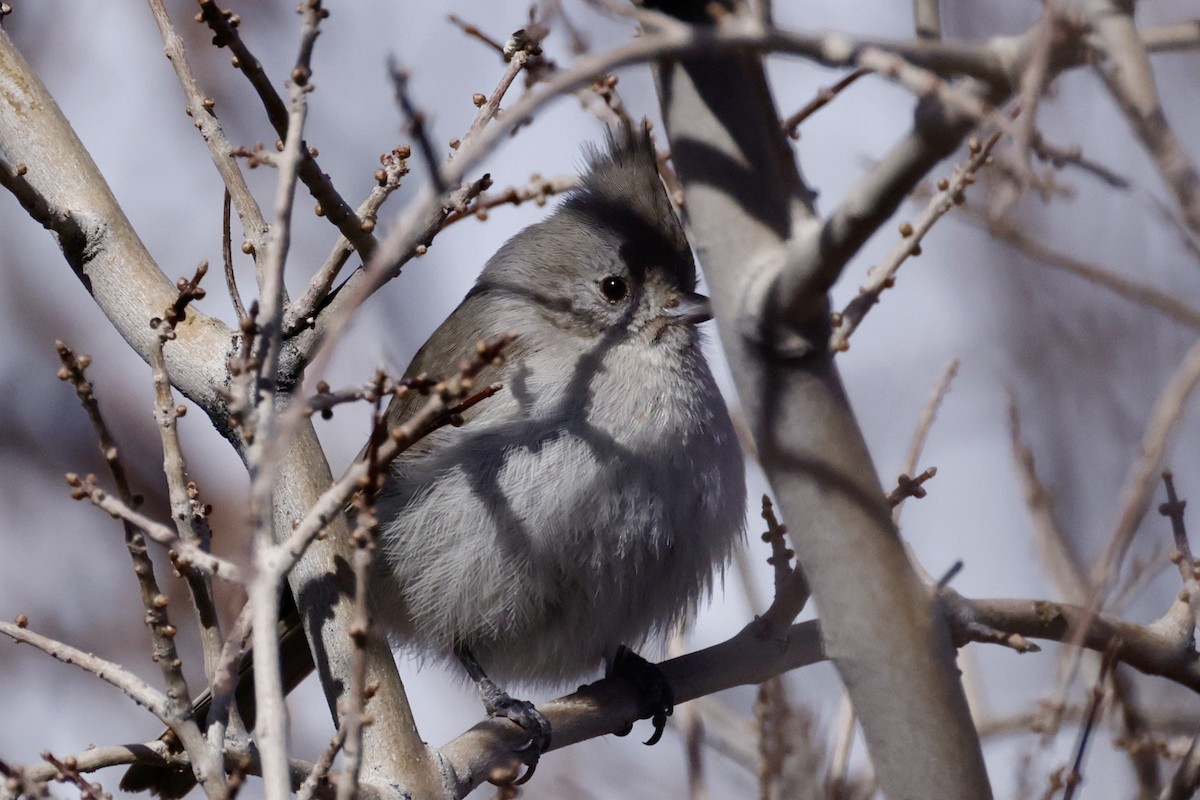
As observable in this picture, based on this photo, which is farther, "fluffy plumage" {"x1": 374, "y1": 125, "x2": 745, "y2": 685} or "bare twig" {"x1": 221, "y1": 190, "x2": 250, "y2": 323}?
"fluffy plumage" {"x1": 374, "y1": 125, "x2": 745, "y2": 685}

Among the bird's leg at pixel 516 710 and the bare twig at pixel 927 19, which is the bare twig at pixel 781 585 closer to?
the bird's leg at pixel 516 710

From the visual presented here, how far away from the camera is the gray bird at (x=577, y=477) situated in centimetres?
360

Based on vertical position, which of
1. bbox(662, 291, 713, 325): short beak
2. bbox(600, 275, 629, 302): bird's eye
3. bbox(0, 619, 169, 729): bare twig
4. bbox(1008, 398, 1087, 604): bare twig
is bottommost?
bbox(0, 619, 169, 729): bare twig

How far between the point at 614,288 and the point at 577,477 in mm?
858

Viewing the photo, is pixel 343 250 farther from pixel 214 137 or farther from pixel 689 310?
pixel 689 310

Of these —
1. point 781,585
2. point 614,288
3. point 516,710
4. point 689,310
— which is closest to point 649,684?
point 516,710

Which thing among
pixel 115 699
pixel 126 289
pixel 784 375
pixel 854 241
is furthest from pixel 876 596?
pixel 115 699

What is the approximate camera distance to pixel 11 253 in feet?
23.8

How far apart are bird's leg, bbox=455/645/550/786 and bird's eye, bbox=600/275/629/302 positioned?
125 centimetres

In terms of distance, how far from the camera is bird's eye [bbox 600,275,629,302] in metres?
4.13

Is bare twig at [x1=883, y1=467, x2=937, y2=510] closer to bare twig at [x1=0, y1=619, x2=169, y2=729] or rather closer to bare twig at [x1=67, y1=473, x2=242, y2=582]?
bare twig at [x1=67, y1=473, x2=242, y2=582]

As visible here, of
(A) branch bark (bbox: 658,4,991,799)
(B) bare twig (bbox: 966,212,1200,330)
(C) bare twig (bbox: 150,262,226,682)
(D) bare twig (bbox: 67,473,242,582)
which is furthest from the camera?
(C) bare twig (bbox: 150,262,226,682)

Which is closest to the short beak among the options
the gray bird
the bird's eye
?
the gray bird

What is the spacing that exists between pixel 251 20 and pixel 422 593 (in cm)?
447
